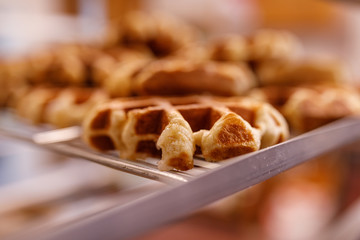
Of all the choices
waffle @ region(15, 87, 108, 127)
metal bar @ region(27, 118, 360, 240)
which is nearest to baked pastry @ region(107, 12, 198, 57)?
waffle @ region(15, 87, 108, 127)

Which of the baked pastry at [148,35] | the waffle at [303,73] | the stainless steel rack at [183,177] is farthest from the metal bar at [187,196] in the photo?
the baked pastry at [148,35]

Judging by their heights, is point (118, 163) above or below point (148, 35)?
below

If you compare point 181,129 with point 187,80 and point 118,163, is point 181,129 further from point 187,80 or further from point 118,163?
point 187,80

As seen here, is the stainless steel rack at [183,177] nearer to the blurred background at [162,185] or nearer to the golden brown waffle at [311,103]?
the golden brown waffle at [311,103]

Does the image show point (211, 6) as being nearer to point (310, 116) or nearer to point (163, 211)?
point (310, 116)

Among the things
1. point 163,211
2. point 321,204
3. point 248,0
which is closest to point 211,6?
point 248,0

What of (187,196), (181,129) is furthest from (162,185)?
(187,196)
